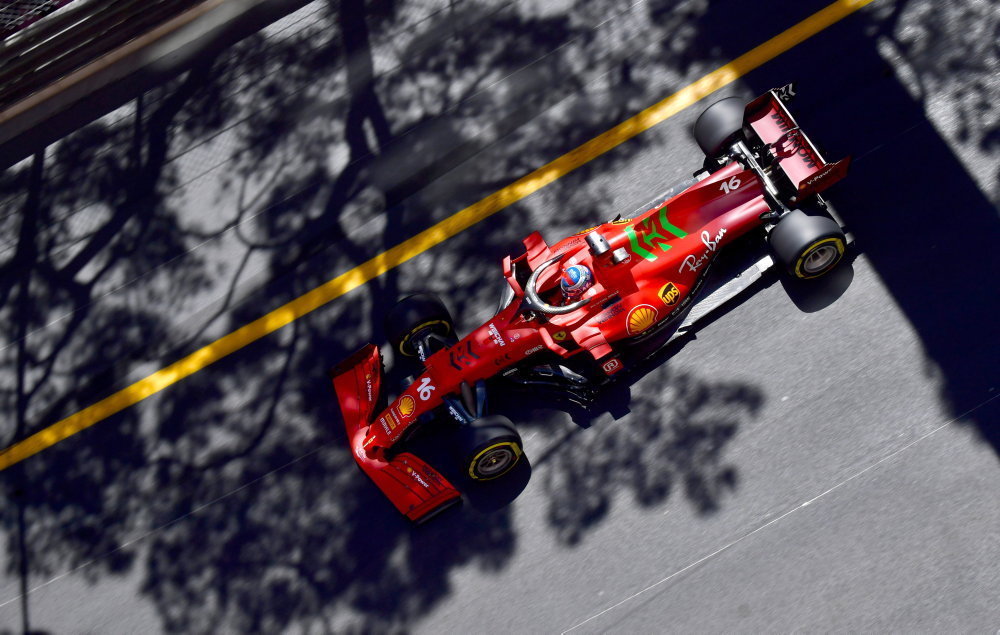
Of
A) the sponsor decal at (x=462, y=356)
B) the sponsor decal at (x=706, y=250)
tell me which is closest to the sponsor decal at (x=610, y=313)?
the sponsor decal at (x=706, y=250)

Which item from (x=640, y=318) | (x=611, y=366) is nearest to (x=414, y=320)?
(x=611, y=366)

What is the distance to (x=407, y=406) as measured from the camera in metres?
8.34

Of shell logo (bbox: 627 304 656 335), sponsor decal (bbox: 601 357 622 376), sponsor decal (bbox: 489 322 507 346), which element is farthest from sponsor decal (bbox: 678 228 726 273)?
sponsor decal (bbox: 489 322 507 346)

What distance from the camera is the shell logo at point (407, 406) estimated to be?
8.32m

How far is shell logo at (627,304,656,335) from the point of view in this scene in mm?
8070

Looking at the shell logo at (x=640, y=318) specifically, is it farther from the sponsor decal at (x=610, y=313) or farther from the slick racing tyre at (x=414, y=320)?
the slick racing tyre at (x=414, y=320)

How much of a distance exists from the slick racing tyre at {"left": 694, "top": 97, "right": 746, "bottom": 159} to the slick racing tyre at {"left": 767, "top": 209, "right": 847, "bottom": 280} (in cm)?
98

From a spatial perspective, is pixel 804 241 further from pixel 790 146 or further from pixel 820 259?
pixel 790 146

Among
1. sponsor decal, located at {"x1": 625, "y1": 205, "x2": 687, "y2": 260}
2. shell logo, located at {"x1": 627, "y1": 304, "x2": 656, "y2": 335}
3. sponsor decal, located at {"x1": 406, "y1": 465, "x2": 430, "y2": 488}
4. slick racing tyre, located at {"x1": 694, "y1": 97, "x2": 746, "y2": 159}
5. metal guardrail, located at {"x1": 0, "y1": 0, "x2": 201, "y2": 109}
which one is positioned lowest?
sponsor decal, located at {"x1": 406, "y1": 465, "x2": 430, "y2": 488}

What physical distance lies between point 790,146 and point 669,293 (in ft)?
5.74

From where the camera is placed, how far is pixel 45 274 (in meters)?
10.3

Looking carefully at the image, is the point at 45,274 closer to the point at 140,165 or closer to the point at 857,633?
the point at 140,165

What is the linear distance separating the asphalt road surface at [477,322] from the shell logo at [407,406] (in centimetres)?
Answer: 96

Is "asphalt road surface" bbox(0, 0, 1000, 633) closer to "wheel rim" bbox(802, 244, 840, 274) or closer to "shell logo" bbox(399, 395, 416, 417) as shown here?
"wheel rim" bbox(802, 244, 840, 274)
